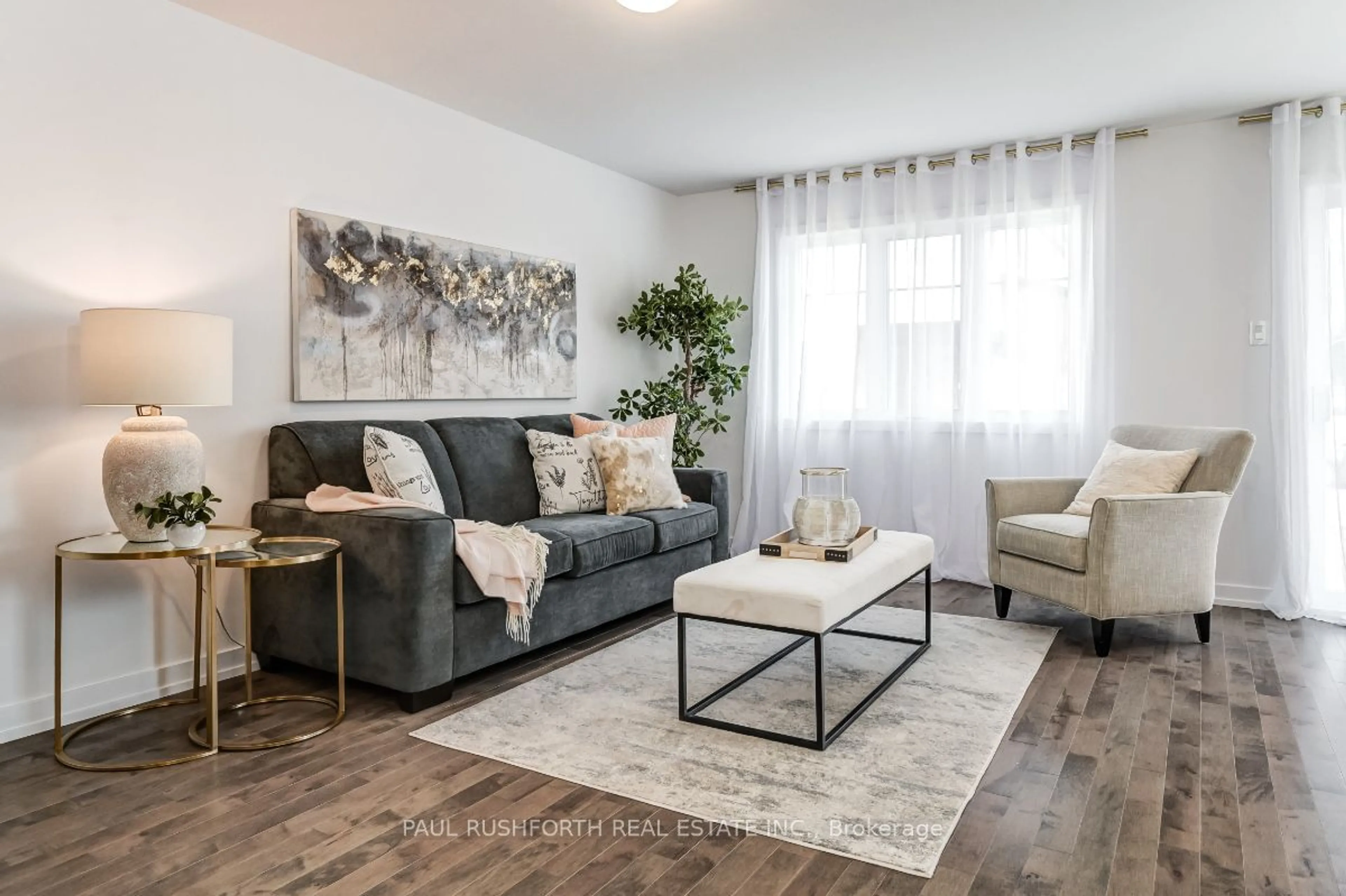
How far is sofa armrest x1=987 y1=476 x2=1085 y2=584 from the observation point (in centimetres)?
423

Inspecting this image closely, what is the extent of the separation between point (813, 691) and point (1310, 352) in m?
3.09

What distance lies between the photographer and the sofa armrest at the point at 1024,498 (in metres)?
4.23

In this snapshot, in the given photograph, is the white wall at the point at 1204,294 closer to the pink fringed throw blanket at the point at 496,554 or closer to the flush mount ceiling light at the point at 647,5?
the flush mount ceiling light at the point at 647,5

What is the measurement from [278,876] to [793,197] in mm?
4727

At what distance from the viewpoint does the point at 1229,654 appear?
358 centimetres

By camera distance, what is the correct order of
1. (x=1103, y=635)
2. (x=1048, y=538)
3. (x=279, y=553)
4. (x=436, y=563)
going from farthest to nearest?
1. (x=1048, y=538)
2. (x=1103, y=635)
3. (x=436, y=563)
4. (x=279, y=553)

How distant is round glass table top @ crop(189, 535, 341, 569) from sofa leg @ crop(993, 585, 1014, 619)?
116 inches

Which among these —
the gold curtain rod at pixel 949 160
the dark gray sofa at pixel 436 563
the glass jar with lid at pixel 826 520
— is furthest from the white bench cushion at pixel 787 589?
the gold curtain rod at pixel 949 160

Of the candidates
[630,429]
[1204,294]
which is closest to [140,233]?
[630,429]

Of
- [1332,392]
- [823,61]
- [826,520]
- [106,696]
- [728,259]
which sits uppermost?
[823,61]

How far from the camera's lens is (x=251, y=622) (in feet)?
10.6

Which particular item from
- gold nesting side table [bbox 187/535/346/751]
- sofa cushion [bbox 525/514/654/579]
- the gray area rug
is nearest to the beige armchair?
the gray area rug

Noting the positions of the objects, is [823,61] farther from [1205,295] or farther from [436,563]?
[436,563]

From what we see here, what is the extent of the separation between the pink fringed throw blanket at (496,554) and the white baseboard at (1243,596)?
3546mm
